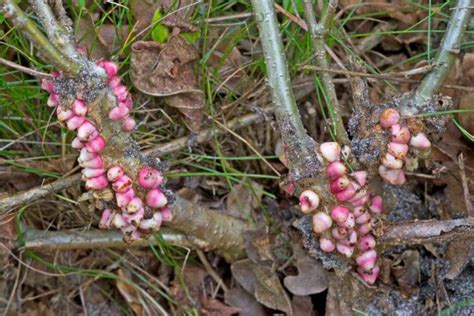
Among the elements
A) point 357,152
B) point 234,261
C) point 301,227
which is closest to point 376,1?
point 357,152

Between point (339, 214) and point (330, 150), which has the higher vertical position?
point (330, 150)

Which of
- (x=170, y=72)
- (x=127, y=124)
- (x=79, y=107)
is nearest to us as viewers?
(x=79, y=107)

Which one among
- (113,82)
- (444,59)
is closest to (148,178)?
(113,82)

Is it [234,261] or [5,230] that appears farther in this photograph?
[234,261]

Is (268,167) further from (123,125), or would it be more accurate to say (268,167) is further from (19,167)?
(19,167)

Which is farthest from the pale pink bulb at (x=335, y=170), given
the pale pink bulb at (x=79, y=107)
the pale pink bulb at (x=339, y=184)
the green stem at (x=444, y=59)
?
the pale pink bulb at (x=79, y=107)

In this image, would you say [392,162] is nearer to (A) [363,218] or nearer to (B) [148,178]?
(A) [363,218]

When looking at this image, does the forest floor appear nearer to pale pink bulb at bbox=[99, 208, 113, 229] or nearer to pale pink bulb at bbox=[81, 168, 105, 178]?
pale pink bulb at bbox=[99, 208, 113, 229]
